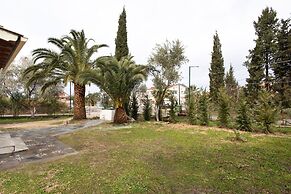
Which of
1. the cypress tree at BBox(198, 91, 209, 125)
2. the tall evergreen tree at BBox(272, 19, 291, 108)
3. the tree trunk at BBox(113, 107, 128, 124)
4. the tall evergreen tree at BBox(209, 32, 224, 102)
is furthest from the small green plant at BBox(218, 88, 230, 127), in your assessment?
the tall evergreen tree at BBox(209, 32, 224, 102)

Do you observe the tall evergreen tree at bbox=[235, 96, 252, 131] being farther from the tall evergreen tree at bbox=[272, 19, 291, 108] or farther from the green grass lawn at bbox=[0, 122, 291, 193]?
the tall evergreen tree at bbox=[272, 19, 291, 108]

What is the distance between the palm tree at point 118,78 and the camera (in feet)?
55.5

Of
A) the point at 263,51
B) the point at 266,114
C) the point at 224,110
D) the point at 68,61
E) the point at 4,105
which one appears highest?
the point at 263,51

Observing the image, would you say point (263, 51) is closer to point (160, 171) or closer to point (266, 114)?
point (266, 114)

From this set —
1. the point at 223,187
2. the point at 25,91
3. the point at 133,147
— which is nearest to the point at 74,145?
the point at 133,147

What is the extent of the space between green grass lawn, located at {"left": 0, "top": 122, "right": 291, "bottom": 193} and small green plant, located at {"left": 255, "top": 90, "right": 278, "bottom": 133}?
4.94 metres

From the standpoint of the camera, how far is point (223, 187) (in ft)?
16.2

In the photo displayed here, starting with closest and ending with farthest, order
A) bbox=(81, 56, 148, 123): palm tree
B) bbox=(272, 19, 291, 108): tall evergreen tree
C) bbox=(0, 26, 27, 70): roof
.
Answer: bbox=(0, 26, 27, 70): roof, bbox=(81, 56, 148, 123): palm tree, bbox=(272, 19, 291, 108): tall evergreen tree

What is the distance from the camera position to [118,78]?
16.9 m

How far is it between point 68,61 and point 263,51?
88.3ft

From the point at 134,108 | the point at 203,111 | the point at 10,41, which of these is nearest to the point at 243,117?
the point at 203,111

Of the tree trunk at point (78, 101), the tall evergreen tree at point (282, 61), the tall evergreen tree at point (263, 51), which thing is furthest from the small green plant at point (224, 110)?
the tall evergreen tree at point (282, 61)

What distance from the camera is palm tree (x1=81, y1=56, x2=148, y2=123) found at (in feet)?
55.5

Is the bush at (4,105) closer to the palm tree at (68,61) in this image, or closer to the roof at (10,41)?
the palm tree at (68,61)
